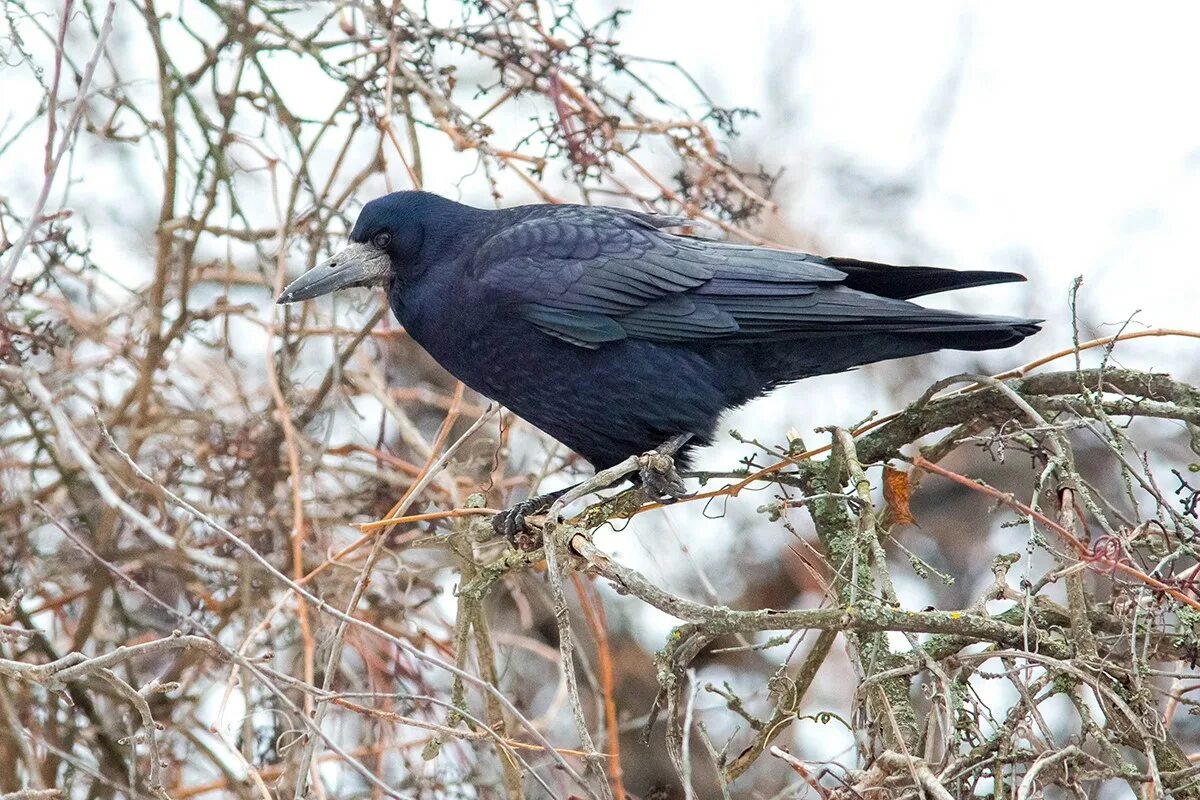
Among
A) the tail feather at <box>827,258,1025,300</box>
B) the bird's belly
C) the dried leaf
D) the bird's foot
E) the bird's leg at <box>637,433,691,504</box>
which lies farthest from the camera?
the bird's belly

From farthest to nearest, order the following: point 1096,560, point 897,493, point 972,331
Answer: point 972,331
point 897,493
point 1096,560

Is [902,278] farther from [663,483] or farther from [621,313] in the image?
[663,483]

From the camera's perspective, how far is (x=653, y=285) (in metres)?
4.08

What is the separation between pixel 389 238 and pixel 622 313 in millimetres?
873

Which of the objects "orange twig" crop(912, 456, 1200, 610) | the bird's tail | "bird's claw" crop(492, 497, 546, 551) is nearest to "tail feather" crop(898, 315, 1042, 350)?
the bird's tail

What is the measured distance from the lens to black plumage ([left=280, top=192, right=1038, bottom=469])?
12.9 ft

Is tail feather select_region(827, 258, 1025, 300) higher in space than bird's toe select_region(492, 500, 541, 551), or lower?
higher

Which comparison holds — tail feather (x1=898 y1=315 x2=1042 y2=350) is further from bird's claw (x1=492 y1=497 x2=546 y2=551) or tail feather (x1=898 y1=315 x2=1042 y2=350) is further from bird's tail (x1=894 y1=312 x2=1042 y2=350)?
bird's claw (x1=492 y1=497 x2=546 y2=551)

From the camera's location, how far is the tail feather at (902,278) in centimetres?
382

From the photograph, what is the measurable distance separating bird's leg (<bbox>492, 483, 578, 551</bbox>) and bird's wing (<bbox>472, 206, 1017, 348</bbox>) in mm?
557

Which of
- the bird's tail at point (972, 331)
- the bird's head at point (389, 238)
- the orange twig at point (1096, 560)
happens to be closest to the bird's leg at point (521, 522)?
the bird's head at point (389, 238)

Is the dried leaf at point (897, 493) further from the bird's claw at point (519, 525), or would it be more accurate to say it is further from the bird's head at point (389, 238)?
the bird's head at point (389, 238)

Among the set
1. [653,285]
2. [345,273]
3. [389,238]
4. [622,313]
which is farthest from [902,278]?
[345,273]

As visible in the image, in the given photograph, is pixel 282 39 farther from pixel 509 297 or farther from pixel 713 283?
pixel 713 283
